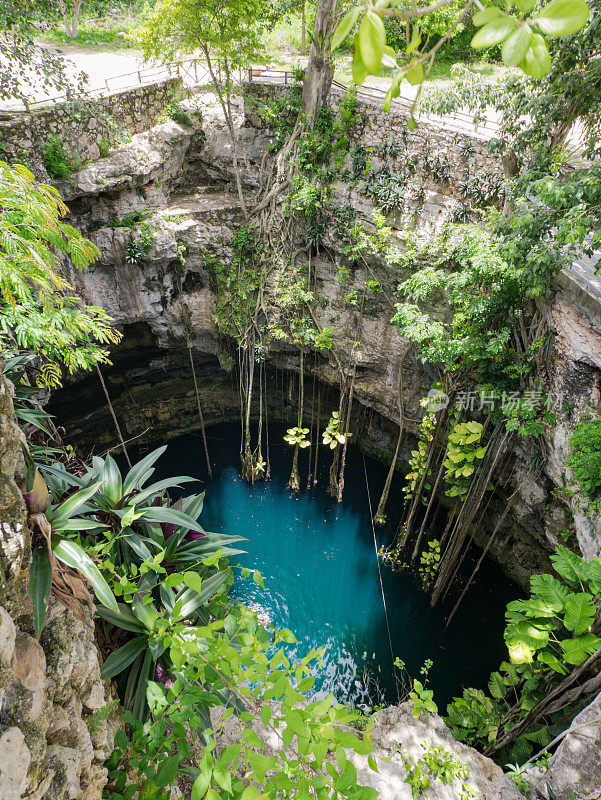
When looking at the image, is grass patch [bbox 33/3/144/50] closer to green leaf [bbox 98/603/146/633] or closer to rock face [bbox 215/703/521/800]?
green leaf [bbox 98/603/146/633]

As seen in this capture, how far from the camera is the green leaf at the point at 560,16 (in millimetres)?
592

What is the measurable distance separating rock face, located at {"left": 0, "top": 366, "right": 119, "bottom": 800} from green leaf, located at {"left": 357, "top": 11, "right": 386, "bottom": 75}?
53.4 inches

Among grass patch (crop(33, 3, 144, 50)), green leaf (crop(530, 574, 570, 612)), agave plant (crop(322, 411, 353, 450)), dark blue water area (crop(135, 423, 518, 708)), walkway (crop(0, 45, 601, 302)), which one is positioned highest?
grass patch (crop(33, 3, 144, 50))

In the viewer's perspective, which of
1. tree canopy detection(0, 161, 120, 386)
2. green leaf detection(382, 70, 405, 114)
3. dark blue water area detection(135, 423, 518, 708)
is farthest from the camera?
dark blue water area detection(135, 423, 518, 708)

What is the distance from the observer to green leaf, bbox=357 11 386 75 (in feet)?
2.02

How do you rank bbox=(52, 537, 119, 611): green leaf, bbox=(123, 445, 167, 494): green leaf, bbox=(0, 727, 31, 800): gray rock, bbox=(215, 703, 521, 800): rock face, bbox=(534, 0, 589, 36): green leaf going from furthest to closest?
bbox=(215, 703, 521, 800): rock face
bbox=(123, 445, 167, 494): green leaf
bbox=(52, 537, 119, 611): green leaf
bbox=(0, 727, 31, 800): gray rock
bbox=(534, 0, 589, 36): green leaf

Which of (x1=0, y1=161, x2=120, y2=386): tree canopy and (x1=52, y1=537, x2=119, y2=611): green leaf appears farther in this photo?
(x1=0, y1=161, x2=120, y2=386): tree canopy

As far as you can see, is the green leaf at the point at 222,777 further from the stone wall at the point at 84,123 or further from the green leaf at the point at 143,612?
the stone wall at the point at 84,123

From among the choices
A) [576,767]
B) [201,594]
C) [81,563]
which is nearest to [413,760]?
[576,767]

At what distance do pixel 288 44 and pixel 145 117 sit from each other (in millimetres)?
5972

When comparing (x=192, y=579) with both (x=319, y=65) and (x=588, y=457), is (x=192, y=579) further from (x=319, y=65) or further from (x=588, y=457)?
(x=319, y=65)

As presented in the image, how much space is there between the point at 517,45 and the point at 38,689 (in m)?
1.97

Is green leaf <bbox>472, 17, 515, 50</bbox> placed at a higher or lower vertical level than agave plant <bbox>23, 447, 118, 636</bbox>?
higher

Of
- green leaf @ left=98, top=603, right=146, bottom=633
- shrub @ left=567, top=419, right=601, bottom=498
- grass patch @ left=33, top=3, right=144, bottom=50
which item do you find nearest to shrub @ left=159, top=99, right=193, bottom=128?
grass patch @ left=33, top=3, right=144, bottom=50
